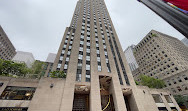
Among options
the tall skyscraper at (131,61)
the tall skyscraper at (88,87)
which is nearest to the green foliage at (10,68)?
the tall skyscraper at (88,87)

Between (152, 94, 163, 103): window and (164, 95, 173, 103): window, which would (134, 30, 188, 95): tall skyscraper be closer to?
(164, 95, 173, 103): window

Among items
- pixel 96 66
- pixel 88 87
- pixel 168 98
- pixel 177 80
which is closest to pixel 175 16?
pixel 88 87

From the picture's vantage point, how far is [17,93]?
13133 mm

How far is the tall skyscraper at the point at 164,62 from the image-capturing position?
32.6 metres

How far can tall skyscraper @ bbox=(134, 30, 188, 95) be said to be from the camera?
1282 inches

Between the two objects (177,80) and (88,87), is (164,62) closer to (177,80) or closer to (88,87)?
(177,80)

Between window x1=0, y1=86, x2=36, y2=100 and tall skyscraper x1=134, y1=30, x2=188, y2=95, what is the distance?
47343mm

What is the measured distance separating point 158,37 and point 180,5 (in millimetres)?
58963

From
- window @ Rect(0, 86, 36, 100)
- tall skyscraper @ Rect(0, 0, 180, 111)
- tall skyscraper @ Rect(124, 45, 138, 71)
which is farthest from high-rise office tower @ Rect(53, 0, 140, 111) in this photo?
tall skyscraper @ Rect(124, 45, 138, 71)

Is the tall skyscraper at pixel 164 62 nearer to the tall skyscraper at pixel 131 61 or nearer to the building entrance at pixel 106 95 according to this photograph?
the tall skyscraper at pixel 131 61

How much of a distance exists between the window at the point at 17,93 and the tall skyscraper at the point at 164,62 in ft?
155

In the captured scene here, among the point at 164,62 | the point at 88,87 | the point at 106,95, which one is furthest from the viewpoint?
the point at 164,62

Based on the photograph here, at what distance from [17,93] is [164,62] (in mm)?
54040

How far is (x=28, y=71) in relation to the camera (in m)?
22.0
